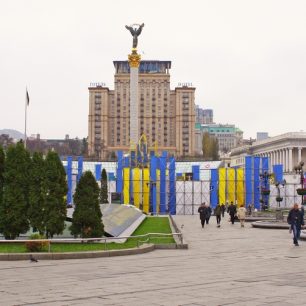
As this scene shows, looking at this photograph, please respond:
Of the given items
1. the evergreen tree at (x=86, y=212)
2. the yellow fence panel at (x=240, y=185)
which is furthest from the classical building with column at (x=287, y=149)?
the evergreen tree at (x=86, y=212)

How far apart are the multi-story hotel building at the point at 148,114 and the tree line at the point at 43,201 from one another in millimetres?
151184

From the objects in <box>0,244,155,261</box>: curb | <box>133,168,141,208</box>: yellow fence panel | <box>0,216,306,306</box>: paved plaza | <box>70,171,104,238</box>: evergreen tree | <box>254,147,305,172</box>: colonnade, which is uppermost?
<box>254,147,305,172</box>: colonnade

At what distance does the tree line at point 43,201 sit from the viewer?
19.4m

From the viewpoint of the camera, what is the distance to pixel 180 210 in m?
60.8

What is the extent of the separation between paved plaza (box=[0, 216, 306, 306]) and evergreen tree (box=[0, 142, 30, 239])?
16.4 feet

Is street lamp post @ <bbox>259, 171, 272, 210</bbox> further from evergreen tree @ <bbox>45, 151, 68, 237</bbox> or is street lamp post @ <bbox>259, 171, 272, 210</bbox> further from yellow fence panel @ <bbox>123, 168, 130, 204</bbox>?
evergreen tree @ <bbox>45, 151, 68, 237</bbox>

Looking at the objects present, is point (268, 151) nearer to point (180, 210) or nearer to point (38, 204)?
point (180, 210)

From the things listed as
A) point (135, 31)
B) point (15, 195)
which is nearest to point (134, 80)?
point (135, 31)

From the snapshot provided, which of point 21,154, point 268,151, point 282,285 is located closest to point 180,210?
point 21,154

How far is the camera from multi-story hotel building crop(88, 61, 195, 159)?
173 metres

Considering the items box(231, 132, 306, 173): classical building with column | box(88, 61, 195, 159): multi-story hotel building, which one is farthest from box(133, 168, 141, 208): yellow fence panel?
box(88, 61, 195, 159): multi-story hotel building

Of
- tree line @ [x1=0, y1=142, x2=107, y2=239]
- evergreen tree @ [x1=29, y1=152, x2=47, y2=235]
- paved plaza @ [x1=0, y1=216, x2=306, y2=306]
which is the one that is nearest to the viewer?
paved plaza @ [x1=0, y1=216, x2=306, y2=306]

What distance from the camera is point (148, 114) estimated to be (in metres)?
173

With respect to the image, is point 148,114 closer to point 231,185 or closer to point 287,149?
point 287,149
